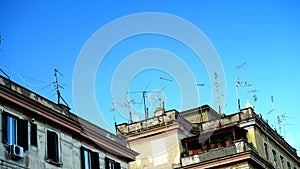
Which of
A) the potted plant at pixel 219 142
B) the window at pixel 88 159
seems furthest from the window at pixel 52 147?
the potted plant at pixel 219 142

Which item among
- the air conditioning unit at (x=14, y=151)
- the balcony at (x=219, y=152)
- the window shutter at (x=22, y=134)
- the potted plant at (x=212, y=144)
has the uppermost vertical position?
the potted plant at (x=212, y=144)

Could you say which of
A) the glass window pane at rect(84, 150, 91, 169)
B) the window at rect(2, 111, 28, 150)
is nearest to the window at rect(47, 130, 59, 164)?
the window at rect(2, 111, 28, 150)

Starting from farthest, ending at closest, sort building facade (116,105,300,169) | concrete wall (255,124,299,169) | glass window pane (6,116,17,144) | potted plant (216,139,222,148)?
concrete wall (255,124,299,169) < potted plant (216,139,222,148) < building facade (116,105,300,169) < glass window pane (6,116,17,144)

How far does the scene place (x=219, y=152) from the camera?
123 feet

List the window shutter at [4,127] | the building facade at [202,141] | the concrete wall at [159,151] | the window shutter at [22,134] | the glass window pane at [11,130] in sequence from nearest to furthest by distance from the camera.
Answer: the window shutter at [4,127]
the glass window pane at [11,130]
the window shutter at [22,134]
the building facade at [202,141]
the concrete wall at [159,151]

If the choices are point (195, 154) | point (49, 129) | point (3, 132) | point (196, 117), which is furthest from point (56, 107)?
point (196, 117)

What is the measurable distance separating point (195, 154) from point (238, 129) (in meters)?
3.78

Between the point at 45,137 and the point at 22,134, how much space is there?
1.87 metres

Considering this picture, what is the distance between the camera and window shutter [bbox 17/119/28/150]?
23266mm

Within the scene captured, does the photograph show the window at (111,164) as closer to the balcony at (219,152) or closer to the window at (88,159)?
the window at (88,159)

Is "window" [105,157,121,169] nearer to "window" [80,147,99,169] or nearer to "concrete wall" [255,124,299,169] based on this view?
"window" [80,147,99,169]

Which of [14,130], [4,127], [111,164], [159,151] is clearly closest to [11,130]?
[14,130]

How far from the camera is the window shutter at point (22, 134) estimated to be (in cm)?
2327

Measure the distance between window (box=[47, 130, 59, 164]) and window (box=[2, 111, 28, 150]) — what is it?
1.85 metres
